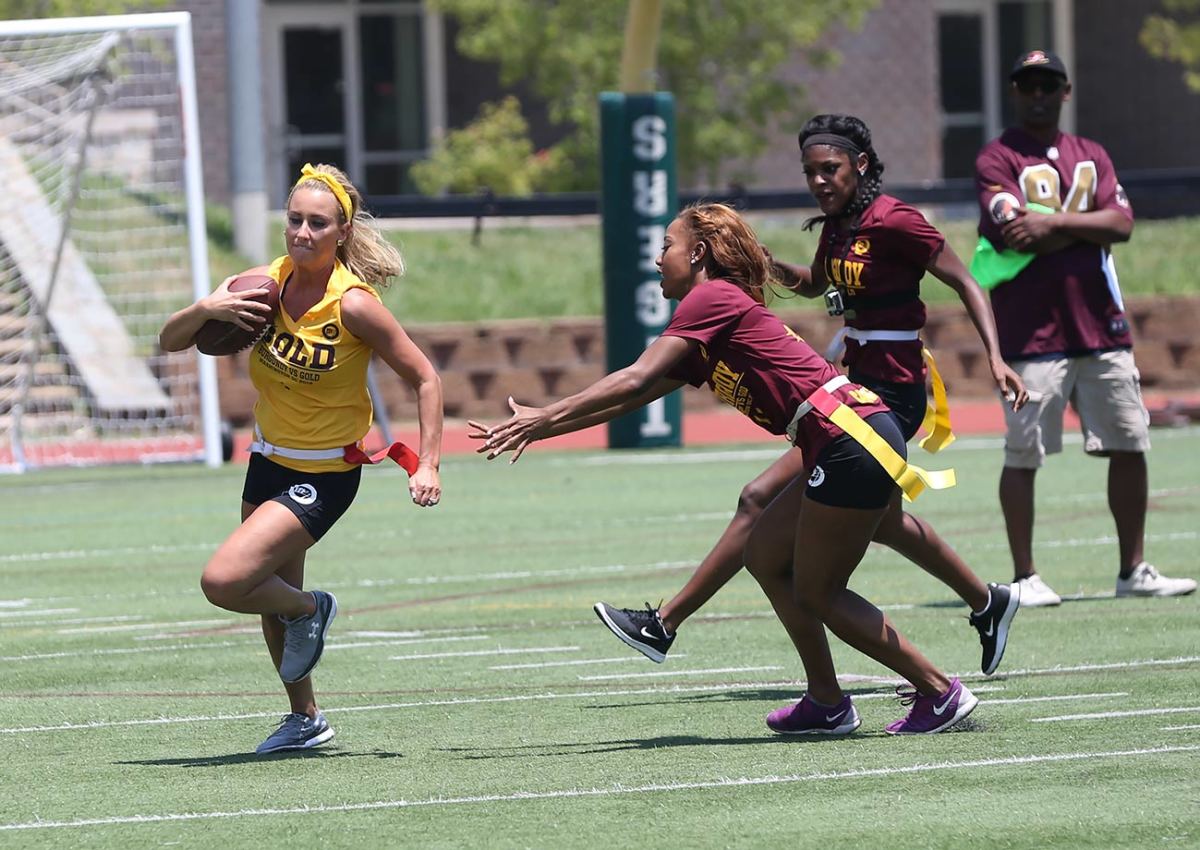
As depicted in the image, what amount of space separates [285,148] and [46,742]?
22.6 m

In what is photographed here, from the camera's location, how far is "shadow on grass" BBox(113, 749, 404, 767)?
6.97 metres

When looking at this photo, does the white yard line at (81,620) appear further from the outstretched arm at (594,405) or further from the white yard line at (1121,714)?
the white yard line at (1121,714)

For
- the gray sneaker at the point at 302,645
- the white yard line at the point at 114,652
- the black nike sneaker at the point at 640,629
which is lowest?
the white yard line at the point at 114,652

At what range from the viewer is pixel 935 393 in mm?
8031

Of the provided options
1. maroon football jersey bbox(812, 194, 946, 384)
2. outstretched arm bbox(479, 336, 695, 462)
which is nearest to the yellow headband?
outstretched arm bbox(479, 336, 695, 462)

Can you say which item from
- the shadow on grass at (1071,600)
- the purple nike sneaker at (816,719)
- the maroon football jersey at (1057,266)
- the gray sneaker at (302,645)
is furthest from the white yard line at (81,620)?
the maroon football jersey at (1057,266)

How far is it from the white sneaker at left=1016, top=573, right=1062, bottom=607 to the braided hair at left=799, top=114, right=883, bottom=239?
265 centimetres

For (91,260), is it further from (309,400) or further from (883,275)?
(309,400)

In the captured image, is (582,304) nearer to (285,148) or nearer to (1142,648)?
(285,148)

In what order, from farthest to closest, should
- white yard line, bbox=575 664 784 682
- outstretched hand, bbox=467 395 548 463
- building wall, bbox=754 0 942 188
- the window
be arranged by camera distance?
the window < building wall, bbox=754 0 942 188 < white yard line, bbox=575 664 784 682 < outstretched hand, bbox=467 395 548 463

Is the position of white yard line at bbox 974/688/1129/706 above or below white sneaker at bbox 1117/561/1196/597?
above

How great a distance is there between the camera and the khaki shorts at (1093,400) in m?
10.3

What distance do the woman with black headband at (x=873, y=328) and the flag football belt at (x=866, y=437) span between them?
53 centimetres

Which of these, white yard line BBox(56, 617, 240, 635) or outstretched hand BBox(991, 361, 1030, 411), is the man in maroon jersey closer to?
outstretched hand BBox(991, 361, 1030, 411)
